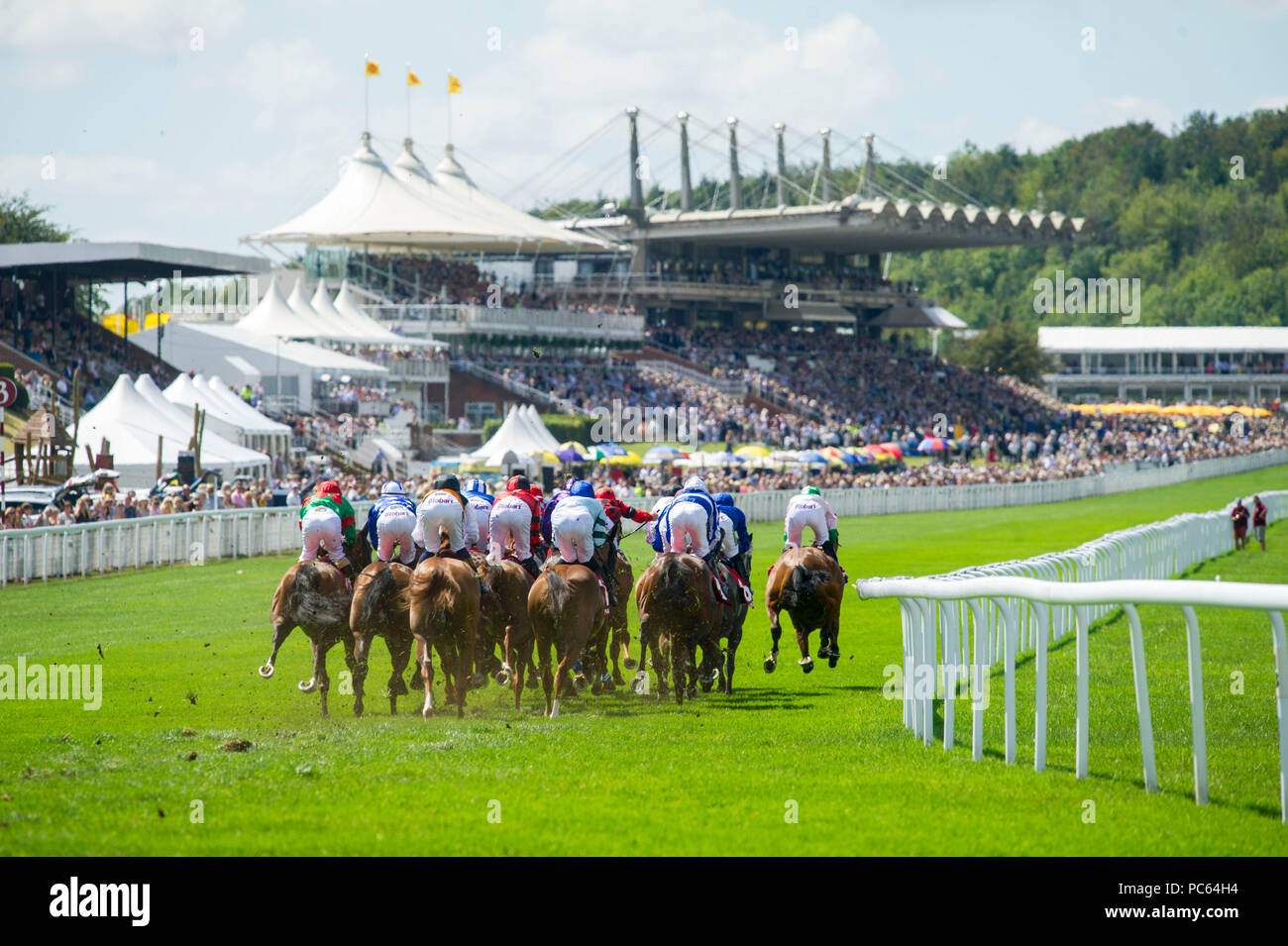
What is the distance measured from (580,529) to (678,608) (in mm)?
1060

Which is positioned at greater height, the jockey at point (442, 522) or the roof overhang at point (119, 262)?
the roof overhang at point (119, 262)

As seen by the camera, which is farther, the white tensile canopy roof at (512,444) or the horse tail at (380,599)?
the white tensile canopy roof at (512,444)

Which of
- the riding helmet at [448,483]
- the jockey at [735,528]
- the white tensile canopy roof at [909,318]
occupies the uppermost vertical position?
the white tensile canopy roof at [909,318]

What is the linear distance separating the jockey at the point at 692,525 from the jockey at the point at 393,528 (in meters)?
2.00

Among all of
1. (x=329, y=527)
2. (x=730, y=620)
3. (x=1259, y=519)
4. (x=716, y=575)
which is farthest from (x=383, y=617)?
(x=1259, y=519)

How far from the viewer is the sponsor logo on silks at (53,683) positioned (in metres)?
12.4

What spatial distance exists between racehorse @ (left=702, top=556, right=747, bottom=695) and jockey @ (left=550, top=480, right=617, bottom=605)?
1400 mm

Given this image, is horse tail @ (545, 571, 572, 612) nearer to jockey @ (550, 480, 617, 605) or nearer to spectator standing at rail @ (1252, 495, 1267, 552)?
jockey @ (550, 480, 617, 605)

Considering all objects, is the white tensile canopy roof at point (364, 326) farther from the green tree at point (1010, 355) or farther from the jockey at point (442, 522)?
the green tree at point (1010, 355)

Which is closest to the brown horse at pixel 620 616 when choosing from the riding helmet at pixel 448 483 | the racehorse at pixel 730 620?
the racehorse at pixel 730 620
